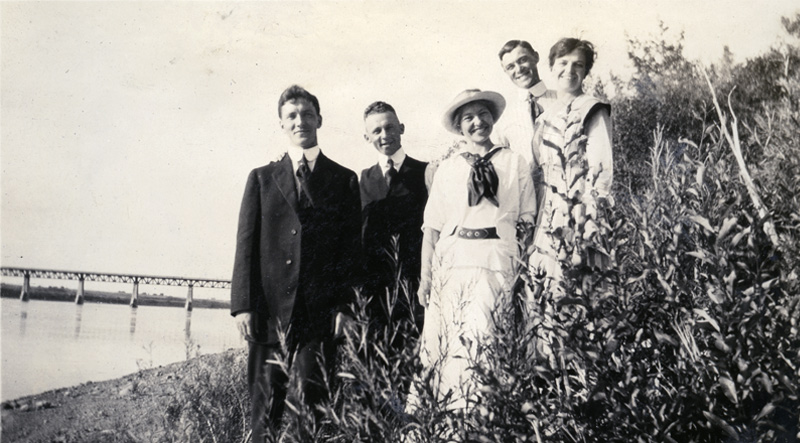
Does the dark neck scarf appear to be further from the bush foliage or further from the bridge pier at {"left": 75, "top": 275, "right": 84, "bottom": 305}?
the bridge pier at {"left": 75, "top": 275, "right": 84, "bottom": 305}

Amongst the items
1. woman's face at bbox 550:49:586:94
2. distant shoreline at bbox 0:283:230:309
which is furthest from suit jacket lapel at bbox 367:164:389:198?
distant shoreline at bbox 0:283:230:309

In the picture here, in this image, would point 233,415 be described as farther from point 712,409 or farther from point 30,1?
point 30,1

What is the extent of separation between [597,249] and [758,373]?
2.35 ft

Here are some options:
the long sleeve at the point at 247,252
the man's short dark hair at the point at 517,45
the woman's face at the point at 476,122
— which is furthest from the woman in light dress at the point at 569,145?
the long sleeve at the point at 247,252

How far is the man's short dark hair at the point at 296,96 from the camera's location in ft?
13.6

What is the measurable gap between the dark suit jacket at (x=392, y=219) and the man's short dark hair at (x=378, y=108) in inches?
14.2

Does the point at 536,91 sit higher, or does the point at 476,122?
the point at 536,91

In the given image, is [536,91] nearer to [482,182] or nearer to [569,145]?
[482,182]

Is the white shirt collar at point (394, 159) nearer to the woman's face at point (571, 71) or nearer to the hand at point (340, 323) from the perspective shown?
the hand at point (340, 323)

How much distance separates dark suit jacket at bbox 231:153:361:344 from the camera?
12.5 feet

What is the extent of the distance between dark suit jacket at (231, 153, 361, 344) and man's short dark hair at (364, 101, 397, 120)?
1.65 ft

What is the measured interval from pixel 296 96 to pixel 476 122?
126 centimetres

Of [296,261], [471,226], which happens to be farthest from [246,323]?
[471,226]

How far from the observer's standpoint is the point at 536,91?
4.07 metres
